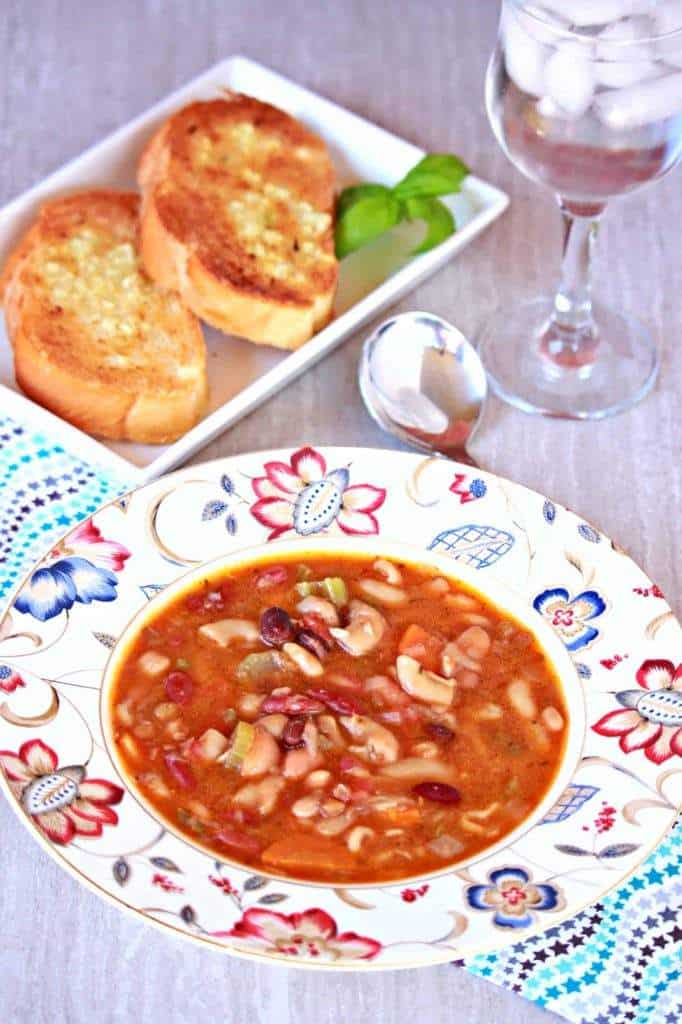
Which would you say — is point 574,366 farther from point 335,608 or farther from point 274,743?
point 274,743

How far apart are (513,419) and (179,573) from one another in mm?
861

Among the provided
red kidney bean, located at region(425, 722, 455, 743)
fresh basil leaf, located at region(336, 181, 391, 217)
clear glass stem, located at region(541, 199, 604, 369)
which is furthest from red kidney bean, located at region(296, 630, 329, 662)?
fresh basil leaf, located at region(336, 181, 391, 217)

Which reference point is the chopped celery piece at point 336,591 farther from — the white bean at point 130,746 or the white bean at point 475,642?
the white bean at point 130,746

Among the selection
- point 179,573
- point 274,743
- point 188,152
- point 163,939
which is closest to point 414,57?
point 188,152

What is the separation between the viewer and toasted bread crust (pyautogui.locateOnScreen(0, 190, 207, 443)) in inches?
116

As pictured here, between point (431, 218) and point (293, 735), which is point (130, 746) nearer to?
point (293, 735)

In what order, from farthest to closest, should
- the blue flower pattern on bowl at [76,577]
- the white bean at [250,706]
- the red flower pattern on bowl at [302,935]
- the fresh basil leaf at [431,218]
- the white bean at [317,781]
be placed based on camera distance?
the fresh basil leaf at [431,218], the blue flower pattern on bowl at [76,577], the white bean at [250,706], the white bean at [317,781], the red flower pattern on bowl at [302,935]

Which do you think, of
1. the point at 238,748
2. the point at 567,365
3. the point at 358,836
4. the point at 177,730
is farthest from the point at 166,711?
the point at 567,365

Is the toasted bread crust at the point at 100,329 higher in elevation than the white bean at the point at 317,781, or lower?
higher

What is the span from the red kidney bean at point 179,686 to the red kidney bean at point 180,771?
0.36 feet

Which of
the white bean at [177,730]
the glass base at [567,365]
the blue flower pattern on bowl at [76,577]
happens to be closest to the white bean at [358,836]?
the white bean at [177,730]

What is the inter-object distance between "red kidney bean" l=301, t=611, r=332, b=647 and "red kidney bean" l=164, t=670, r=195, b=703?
218 mm

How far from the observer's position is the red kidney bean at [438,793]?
2.25m

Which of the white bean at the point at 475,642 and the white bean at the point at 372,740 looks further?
the white bean at the point at 475,642
